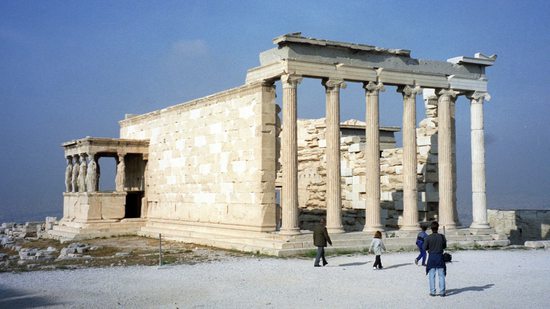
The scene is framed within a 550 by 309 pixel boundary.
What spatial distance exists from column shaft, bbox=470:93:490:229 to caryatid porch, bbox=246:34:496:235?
0.04m

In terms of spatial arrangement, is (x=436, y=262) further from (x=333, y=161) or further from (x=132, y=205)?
(x=132, y=205)

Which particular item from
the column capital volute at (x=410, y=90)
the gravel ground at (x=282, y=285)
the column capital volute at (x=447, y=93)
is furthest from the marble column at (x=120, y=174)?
the column capital volute at (x=447, y=93)

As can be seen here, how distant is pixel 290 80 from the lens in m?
19.9

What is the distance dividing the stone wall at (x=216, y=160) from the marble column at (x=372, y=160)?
3102 millimetres

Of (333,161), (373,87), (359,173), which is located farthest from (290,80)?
(359,173)

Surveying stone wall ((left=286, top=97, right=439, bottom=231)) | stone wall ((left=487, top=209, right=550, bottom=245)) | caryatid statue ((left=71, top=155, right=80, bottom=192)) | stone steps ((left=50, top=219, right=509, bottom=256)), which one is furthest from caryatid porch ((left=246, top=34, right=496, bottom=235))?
caryatid statue ((left=71, top=155, right=80, bottom=192))

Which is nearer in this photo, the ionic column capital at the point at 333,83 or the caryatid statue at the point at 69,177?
the ionic column capital at the point at 333,83

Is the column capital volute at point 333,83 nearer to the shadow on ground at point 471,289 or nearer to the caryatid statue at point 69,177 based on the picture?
the shadow on ground at point 471,289

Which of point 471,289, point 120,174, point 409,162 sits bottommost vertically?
point 471,289

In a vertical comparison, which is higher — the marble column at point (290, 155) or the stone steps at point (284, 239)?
the marble column at point (290, 155)

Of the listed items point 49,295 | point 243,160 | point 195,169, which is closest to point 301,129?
point 195,169

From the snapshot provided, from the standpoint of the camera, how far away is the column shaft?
24016 mm

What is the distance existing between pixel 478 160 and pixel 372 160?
489cm

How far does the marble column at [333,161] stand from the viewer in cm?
2066
